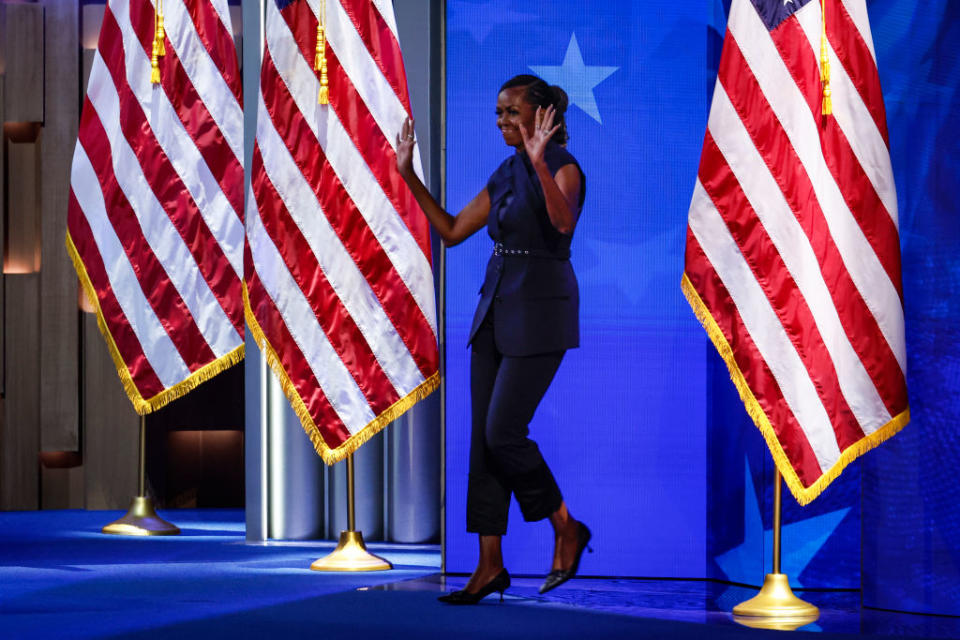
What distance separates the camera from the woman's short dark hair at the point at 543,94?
4.14 metres

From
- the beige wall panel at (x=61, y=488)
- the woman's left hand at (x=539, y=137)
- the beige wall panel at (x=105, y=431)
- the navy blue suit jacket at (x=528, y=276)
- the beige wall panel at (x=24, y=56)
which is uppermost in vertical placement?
the beige wall panel at (x=24, y=56)

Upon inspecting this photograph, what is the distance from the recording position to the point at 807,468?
3.69 m

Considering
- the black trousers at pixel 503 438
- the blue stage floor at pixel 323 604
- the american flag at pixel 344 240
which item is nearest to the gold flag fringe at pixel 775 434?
the blue stage floor at pixel 323 604

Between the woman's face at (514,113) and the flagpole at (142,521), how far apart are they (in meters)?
2.83

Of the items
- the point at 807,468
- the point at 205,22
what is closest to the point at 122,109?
the point at 205,22

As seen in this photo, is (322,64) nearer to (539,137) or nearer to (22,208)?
(539,137)

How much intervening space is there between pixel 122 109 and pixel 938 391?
366cm

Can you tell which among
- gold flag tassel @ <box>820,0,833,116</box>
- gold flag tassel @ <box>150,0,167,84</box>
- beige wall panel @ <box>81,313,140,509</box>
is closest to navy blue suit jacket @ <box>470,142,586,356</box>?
gold flag tassel @ <box>820,0,833,116</box>

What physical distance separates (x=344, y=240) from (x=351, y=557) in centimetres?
117

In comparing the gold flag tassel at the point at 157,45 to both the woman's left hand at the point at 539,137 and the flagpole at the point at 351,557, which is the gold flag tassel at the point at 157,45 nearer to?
the flagpole at the point at 351,557

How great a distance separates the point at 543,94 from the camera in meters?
4.16

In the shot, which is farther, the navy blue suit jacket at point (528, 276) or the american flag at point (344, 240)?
the american flag at point (344, 240)

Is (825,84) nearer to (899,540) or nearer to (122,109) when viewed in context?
(899,540)

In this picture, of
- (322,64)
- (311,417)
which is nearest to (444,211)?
(322,64)
